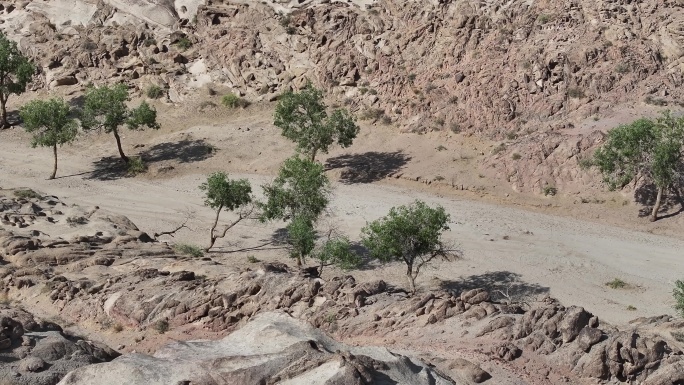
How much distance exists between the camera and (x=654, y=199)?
39.4m

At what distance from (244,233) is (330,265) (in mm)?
6935

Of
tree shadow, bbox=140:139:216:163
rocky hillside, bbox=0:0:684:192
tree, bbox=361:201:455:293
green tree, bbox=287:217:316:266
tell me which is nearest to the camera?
tree, bbox=361:201:455:293

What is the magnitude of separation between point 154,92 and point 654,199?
124 ft

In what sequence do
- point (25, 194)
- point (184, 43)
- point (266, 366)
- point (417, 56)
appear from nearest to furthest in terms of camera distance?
1. point (266, 366)
2. point (25, 194)
3. point (417, 56)
4. point (184, 43)

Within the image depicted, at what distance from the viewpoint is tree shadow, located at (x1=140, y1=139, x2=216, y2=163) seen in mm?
47562

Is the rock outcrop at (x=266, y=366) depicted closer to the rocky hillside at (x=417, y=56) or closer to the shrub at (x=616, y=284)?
the shrub at (x=616, y=284)

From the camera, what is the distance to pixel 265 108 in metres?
52.3

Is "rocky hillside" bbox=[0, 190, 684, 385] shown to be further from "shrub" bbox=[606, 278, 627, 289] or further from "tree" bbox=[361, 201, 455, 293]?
"shrub" bbox=[606, 278, 627, 289]

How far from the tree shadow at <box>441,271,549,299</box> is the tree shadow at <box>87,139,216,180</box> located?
23184 mm

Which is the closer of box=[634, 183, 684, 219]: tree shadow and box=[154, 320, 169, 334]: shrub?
box=[154, 320, 169, 334]: shrub

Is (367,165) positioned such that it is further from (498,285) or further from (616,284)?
(616,284)

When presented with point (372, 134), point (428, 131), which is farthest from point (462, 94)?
point (372, 134)

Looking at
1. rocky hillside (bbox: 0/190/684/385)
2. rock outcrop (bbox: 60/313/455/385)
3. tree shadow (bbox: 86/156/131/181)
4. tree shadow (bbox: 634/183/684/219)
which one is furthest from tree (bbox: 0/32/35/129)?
tree shadow (bbox: 634/183/684/219)

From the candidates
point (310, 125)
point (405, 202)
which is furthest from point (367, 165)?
point (405, 202)
